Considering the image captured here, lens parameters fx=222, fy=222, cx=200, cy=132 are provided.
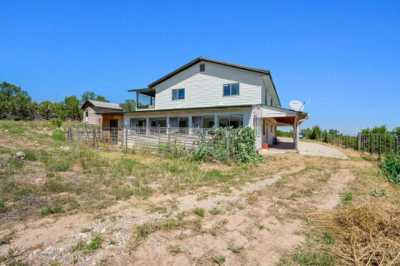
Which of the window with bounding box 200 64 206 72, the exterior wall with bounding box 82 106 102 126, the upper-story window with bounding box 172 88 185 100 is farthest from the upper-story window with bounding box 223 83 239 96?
the exterior wall with bounding box 82 106 102 126

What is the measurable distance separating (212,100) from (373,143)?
11996 mm


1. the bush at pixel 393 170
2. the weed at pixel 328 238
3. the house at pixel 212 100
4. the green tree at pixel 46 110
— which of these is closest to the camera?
the weed at pixel 328 238

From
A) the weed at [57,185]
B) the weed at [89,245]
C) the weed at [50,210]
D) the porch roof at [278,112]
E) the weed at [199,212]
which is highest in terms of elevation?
the porch roof at [278,112]

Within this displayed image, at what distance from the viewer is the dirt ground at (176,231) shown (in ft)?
9.73

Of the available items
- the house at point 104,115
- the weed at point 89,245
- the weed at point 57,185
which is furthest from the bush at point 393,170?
the house at point 104,115

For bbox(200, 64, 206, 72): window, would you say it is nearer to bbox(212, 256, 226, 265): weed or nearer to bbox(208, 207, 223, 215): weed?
bbox(208, 207, 223, 215): weed

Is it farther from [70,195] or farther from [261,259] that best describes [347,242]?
[70,195]

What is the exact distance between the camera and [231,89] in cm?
1681

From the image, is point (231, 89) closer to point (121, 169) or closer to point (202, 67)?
point (202, 67)

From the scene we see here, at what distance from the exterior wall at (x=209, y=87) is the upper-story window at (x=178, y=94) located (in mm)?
274

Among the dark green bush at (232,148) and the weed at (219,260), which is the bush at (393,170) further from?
the weed at (219,260)

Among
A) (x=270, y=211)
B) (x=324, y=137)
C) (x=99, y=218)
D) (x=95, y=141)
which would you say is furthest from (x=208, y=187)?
(x=324, y=137)

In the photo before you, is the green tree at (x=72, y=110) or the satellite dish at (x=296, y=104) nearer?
the satellite dish at (x=296, y=104)

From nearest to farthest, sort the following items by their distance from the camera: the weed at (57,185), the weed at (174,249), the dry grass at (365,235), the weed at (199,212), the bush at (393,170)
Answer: the dry grass at (365,235) < the weed at (174,249) < the weed at (199,212) < the weed at (57,185) < the bush at (393,170)
